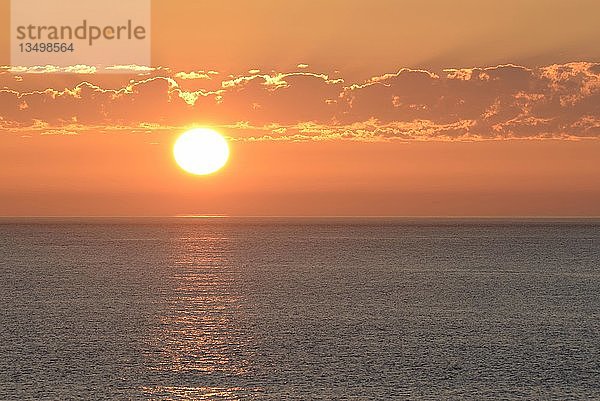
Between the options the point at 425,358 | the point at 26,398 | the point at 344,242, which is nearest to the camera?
the point at 26,398

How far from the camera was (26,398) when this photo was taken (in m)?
12.7

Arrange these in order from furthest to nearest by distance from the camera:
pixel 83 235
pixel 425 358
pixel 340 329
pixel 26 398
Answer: pixel 83 235, pixel 340 329, pixel 425 358, pixel 26 398

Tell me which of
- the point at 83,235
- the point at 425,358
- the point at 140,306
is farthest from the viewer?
the point at 83,235

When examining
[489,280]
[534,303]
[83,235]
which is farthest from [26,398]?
[83,235]

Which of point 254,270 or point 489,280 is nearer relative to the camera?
point 489,280

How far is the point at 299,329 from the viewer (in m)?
19.3

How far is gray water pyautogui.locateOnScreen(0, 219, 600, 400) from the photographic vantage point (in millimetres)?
13625

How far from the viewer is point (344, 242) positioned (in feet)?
191

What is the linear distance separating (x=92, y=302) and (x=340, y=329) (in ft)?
27.1

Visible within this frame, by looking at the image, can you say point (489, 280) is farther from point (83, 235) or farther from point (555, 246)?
point (83, 235)

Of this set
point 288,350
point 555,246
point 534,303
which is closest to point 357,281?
point 534,303

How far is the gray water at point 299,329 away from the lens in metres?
13.6

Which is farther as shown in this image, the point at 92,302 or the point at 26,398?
the point at 92,302

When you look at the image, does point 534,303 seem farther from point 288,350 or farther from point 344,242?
point 344,242
